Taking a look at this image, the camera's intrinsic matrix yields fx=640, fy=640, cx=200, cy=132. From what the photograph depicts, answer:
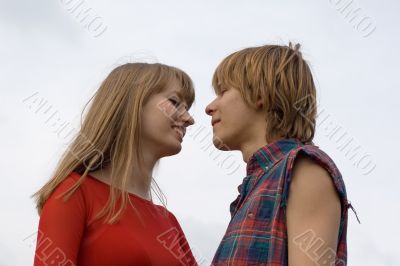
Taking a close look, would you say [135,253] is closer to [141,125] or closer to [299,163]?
[141,125]

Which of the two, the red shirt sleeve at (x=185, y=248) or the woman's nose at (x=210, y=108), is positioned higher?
the woman's nose at (x=210, y=108)

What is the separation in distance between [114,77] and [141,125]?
17.0 inches

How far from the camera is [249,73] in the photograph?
153 inches

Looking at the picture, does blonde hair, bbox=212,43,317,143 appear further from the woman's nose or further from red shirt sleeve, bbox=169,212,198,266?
red shirt sleeve, bbox=169,212,198,266

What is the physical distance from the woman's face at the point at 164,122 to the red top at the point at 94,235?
400 millimetres

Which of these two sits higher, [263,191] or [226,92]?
[226,92]

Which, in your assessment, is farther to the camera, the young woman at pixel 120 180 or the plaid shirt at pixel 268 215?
the young woman at pixel 120 180

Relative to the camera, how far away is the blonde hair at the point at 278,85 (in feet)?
12.2

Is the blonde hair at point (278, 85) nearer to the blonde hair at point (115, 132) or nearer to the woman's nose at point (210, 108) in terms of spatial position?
the woman's nose at point (210, 108)

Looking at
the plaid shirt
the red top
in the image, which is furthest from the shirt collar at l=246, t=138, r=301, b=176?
the red top

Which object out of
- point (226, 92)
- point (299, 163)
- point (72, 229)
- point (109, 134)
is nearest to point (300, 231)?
point (299, 163)

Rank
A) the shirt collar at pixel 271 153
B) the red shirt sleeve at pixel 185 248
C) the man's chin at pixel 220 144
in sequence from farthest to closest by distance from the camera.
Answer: the red shirt sleeve at pixel 185 248 < the man's chin at pixel 220 144 < the shirt collar at pixel 271 153

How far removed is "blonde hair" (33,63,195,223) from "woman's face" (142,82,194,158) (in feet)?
0.17

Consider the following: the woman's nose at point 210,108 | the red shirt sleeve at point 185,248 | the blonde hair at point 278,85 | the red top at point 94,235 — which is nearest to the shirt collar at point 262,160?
the blonde hair at point 278,85
